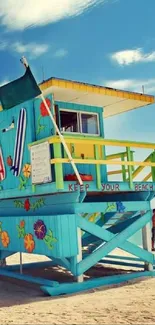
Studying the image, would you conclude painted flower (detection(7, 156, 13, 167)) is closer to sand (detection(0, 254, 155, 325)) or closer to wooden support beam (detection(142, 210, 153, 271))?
sand (detection(0, 254, 155, 325))

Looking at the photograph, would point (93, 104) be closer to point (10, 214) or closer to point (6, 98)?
point (6, 98)

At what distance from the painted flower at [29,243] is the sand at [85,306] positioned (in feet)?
3.27

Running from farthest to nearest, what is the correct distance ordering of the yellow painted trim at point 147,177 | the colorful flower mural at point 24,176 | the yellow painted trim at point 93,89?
the yellow painted trim at point 147,177 < the colorful flower mural at point 24,176 < the yellow painted trim at point 93,89

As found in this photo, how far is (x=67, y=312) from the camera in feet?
25.0

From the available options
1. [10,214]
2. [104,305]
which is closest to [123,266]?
[10,214]

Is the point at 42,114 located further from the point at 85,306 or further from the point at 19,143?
the point at 85,306

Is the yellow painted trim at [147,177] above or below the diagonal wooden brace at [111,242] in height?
above

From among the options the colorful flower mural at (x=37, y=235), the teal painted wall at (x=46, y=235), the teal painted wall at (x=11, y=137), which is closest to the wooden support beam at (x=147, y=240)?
the teal painted wall at (x=46, y=235)

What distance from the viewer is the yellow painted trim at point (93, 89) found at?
35.4 feet

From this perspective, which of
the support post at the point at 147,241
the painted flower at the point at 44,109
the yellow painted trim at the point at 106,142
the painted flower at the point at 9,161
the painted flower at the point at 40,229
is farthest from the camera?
the painted flower at the point at 9,161

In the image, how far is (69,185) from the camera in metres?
10.4

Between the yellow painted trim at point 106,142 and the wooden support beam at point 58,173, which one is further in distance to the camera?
the yellow painted trim at point 106,142

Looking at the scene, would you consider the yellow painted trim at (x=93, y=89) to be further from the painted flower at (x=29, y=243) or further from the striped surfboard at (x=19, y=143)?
the painted flower at (x=29, y=243)

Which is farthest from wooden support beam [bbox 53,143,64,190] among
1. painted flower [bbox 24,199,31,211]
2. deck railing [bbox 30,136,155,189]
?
painted flower [bbox 24,199,31,211]
